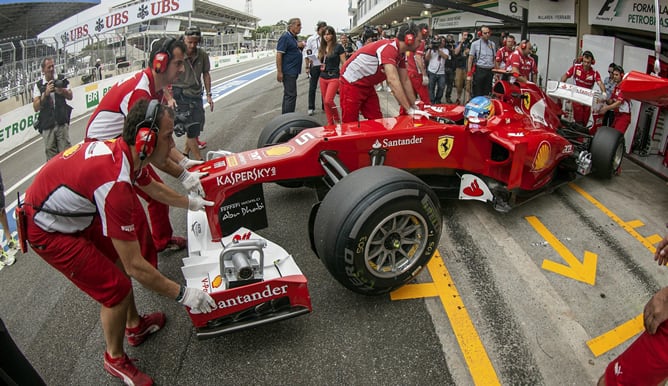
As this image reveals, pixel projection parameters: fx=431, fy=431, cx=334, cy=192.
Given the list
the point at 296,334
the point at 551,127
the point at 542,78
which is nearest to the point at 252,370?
the point at 296,334

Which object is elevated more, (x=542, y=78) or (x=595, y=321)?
(x=542, y=78)

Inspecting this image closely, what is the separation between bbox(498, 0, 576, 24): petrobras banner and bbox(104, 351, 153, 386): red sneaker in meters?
11.1

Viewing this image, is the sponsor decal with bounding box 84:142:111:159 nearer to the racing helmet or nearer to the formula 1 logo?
the racing helmet

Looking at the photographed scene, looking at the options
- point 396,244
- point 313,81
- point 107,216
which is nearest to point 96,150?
point 107,216

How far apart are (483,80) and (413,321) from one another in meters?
7.64

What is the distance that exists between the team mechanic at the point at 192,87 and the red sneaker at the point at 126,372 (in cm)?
366

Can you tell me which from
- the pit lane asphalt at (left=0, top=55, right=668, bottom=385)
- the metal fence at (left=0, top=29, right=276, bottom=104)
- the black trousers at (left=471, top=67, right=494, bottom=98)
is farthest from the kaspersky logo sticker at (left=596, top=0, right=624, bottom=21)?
the metal fence at (left=0, top=29, right=276, bottom=104)

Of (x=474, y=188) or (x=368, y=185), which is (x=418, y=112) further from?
(x=368, y=185)

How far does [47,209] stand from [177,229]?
81.8 inches

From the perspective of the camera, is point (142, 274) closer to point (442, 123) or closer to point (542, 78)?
point (442, 123)

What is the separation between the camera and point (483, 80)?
9.24 metres

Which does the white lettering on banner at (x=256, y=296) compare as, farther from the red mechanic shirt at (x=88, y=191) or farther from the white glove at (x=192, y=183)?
the white glove at (x=192, y=183)

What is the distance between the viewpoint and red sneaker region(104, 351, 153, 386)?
2.39 meters

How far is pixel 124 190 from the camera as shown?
2.10 metres
